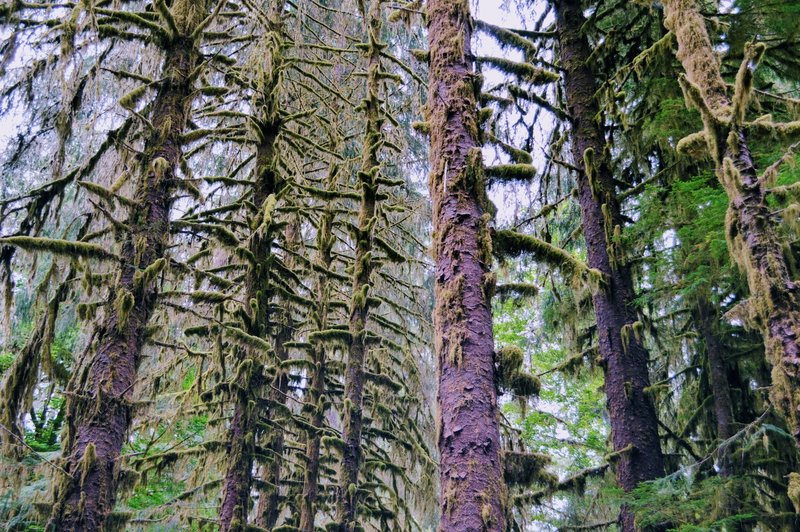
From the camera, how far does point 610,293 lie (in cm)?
681

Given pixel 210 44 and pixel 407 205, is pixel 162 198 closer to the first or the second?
pixel 210 44

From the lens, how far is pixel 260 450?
659cm

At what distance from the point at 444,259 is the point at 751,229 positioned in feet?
7.75

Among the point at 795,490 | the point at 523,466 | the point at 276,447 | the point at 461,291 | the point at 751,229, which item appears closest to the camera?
the point at 795,490

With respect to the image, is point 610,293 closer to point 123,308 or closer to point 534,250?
point 534,250

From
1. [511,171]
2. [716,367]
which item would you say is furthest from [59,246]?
[716,367]

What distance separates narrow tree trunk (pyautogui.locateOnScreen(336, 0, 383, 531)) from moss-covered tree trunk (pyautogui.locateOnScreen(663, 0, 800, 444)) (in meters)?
3.79

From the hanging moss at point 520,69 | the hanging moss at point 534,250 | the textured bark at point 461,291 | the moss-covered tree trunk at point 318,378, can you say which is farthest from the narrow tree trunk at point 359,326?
the hanging moss at point 534,250

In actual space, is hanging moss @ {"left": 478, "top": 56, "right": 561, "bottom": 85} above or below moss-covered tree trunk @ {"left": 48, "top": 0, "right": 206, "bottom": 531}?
above

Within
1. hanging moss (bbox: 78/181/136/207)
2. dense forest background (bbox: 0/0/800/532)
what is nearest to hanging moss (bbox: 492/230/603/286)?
dense forest background (bbox: 0/0/800/532)

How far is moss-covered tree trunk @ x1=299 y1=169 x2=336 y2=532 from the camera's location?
7.68 metres

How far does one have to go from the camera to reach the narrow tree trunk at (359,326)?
735 cm

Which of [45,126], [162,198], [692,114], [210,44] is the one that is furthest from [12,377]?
[692,114]

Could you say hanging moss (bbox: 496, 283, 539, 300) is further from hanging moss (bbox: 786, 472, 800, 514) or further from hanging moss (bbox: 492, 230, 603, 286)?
hanging moss (bbox: 786, 472, 800, 514)
